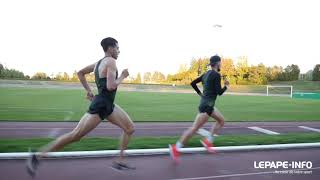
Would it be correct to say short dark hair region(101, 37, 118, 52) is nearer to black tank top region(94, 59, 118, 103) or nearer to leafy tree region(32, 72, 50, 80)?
black tank top region(94, 59, 118, 103)

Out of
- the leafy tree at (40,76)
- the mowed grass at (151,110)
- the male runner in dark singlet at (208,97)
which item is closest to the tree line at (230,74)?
the leafy tree at (40,76)

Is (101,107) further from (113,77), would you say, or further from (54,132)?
(54,132)

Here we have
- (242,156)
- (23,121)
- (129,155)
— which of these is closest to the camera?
(129,155)

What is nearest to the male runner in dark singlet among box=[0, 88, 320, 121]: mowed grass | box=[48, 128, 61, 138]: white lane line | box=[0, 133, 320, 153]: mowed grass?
box=[0, 133, 320, 153]: mowed grass

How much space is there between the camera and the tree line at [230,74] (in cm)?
4953

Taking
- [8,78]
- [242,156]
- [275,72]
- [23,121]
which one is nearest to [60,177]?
[242,156]

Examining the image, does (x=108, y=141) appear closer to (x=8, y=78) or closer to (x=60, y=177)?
(x=60, y=177)

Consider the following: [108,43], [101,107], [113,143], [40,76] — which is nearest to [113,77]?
[101,107]

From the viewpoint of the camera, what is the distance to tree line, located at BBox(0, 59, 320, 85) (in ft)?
163

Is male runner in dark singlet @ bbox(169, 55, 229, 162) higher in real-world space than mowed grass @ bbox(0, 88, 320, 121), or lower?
higher

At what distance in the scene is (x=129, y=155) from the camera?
7.20 metres

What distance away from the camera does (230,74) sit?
54.6 meters

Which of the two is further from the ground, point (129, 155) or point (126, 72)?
point (126, 72)

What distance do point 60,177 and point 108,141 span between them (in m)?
3.83
